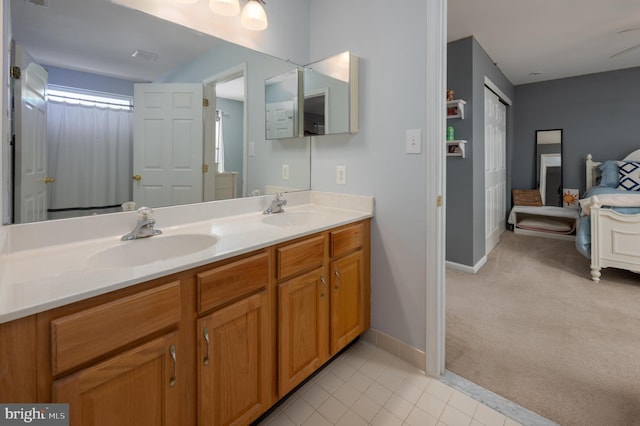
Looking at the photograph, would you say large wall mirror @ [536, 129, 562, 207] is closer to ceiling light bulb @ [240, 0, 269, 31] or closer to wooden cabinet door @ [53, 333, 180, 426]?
ceiling light bulb @ [240, 0, 269, 31]

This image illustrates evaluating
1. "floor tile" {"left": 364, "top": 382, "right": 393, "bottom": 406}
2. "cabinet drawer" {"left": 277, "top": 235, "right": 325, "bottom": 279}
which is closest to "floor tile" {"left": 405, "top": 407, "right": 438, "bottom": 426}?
"floor tile" {"left": 364, "top": 382, "right": 393, "bottom": 406}

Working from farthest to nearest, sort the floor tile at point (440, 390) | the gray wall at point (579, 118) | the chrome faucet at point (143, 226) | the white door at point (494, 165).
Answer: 1. the gray wall at point (579, 118)
2. the white door at point (494, 165)
3. the floor tile at point (440, 390)
4. the chrome faucet at point (143, 226)

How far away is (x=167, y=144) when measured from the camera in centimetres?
153

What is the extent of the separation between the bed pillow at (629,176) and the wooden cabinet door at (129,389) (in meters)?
5.38

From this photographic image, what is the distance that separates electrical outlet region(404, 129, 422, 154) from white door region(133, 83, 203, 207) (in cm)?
111

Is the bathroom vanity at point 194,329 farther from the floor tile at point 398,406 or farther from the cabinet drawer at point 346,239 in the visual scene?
the floor tile at point 398,406

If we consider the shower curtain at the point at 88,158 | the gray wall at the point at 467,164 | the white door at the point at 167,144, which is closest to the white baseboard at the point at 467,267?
the gray wall at the point at 467,164

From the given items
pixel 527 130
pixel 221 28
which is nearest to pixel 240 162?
pixel 221 28

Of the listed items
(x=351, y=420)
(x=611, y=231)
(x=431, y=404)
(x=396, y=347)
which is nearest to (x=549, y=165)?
(x=611, y=231)

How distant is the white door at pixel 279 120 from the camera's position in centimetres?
206

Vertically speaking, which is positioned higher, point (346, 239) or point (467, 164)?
point (467, 164)

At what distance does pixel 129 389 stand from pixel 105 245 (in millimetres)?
586

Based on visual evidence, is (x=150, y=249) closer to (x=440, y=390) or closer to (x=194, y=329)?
(x=194, y=329)

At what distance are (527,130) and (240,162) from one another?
17.2 feet
